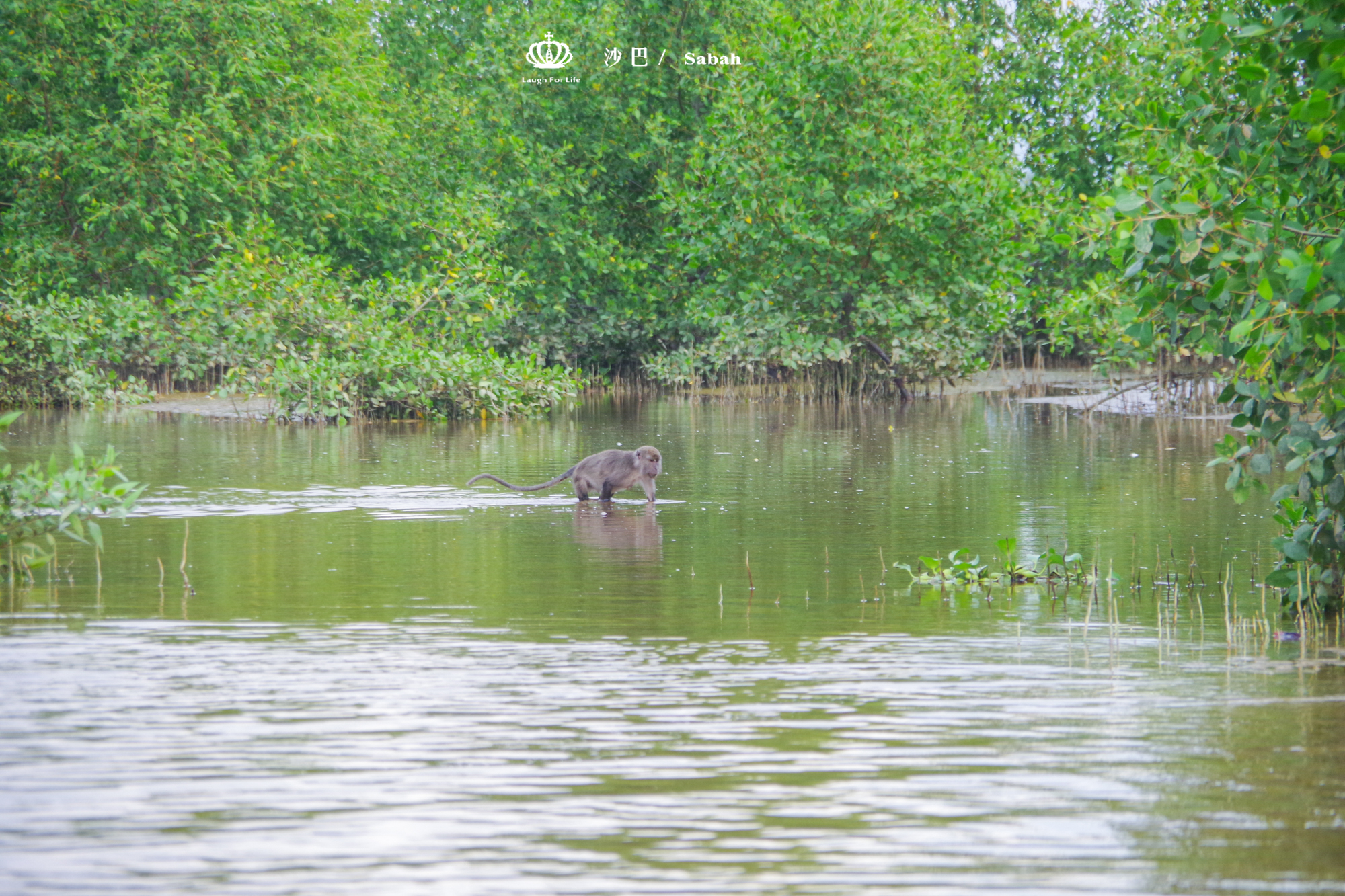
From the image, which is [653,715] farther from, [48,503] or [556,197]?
[556,197]

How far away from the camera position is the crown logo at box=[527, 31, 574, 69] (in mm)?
42938

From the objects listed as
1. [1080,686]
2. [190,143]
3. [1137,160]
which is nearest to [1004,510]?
[1080,686]

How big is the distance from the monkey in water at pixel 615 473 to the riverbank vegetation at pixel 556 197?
25.7 ft

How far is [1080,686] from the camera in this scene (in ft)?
25.7

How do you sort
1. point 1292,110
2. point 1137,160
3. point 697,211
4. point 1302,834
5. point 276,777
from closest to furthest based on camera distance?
point 1302,834 → point 276,777 → point 1292,110 → point 1137,160 → point 697,211

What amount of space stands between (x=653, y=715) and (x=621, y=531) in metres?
7.22

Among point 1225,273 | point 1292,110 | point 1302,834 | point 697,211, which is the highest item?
point 697,211

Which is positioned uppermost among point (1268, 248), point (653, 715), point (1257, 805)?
point (1268, 248)

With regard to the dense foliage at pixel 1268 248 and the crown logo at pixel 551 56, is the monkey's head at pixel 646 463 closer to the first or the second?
the dense foliage at pixel 1268 248

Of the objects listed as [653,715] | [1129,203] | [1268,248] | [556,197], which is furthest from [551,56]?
[653,715]

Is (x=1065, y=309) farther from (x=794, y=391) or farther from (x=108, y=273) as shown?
(x=108, y=273)

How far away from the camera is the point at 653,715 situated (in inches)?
283

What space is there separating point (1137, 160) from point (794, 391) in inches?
368

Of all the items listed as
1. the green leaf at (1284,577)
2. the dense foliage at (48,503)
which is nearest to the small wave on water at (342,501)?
the dense foliage at (48,503)
